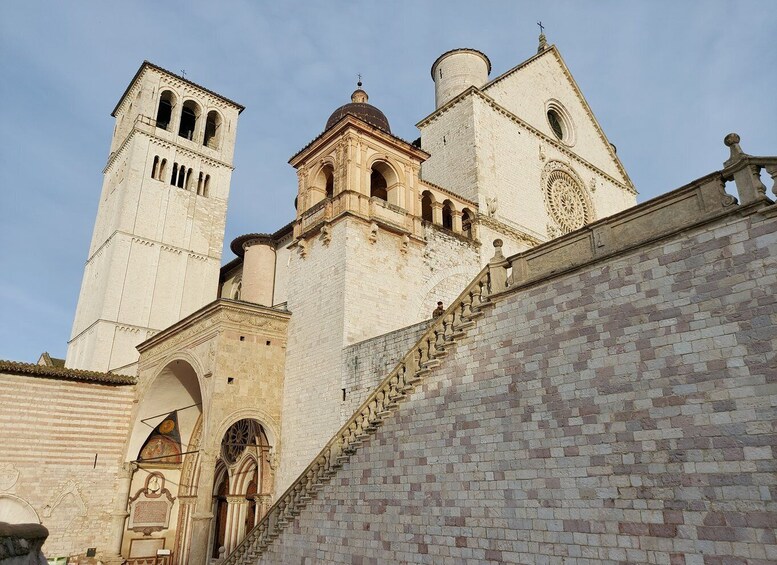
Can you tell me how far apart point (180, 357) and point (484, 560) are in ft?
36.9

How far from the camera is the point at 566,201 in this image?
2377 centimetres

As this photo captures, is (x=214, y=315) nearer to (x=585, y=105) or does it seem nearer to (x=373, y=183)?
(x=373, y=183)

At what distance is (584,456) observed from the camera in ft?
24.3

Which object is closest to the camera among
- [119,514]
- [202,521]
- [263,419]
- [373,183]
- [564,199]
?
[202,521]

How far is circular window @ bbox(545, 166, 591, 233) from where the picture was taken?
2291 cm

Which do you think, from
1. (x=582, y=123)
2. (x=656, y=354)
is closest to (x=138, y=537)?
(x=656, y=354)

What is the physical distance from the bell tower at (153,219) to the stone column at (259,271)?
9.33 metres

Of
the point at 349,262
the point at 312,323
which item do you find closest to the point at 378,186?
the point at 349,262

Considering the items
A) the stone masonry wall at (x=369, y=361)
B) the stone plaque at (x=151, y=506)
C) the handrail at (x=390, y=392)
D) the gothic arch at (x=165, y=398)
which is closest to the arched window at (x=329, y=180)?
the stone masonry wall at (x=369, y=361)

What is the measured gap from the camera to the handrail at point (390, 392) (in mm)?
9672

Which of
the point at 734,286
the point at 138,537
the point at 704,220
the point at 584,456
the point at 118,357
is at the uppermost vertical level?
the point at 118,357

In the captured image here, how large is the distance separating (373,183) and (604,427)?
1370cm

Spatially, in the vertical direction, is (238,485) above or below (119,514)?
above

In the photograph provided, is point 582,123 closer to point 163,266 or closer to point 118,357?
point 163,266
